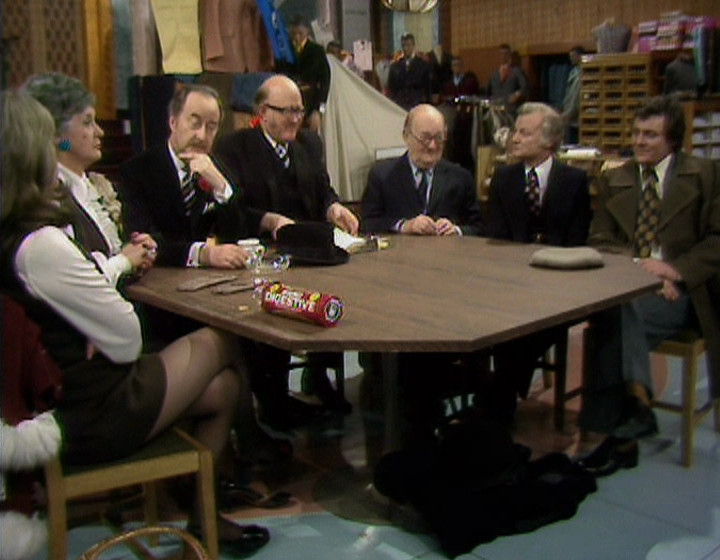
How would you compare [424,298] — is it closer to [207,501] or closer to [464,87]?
[207,501]

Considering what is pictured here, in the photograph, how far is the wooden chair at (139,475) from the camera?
199cm

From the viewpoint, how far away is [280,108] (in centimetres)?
358

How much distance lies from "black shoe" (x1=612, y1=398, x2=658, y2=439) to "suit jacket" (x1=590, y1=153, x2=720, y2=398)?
37 centimetres

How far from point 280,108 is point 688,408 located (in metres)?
1.87

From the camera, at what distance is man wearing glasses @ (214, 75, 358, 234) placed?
141 inches

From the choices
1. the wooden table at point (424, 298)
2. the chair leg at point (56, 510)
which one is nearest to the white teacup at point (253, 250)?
the wooden table at point (424, 298)

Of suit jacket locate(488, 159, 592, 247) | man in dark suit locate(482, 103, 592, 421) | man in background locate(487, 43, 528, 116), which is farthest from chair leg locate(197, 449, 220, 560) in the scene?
man in background locate(487, 43, 528, 116)

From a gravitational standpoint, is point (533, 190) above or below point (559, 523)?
above

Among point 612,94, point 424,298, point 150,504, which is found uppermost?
point 612,94

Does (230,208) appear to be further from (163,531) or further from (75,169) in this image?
(163,531)

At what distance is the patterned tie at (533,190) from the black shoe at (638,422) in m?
0.94

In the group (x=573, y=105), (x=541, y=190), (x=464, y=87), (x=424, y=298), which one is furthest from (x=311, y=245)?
(x=464, y=87)

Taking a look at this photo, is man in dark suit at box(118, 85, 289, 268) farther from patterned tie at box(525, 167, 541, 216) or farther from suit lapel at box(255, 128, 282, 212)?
patterned tie at box(525, 167, 541, 216)

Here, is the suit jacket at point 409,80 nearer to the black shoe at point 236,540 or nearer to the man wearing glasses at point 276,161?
the man wearing glasses at point 276,161
